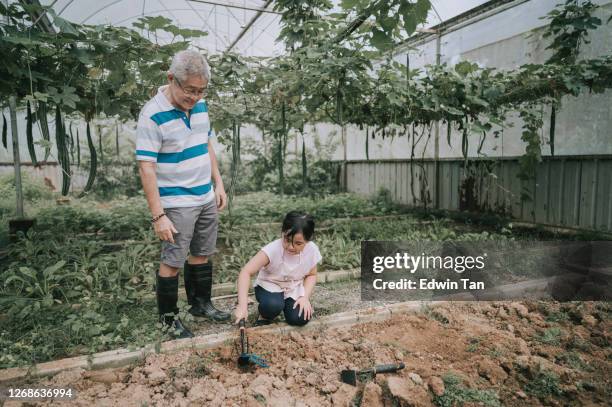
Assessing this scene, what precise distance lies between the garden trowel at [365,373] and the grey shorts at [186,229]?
1.15 meters

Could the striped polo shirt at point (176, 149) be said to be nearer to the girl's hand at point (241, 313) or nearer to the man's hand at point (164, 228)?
the man's hand at point (164, 228)

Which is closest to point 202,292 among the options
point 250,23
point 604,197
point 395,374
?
point 395,374

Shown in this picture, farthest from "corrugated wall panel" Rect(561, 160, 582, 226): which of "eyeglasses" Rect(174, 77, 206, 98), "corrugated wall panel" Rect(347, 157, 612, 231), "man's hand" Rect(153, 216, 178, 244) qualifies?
"man's hand" Rect(153, 216, 178, 244)

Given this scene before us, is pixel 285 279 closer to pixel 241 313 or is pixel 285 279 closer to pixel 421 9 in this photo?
pixel 241 313

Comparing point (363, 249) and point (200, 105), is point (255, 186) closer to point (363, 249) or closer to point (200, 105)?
point (363, 249)

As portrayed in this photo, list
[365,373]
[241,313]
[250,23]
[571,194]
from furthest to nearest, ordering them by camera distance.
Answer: [250,23], [571,194], [241,313], [365,373]

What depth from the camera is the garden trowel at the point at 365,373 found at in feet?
6.49

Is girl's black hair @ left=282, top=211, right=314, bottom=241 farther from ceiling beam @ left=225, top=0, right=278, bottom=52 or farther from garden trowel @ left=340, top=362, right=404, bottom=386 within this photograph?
ceiling beam @ left=225, top=0, right=278, bottom=52

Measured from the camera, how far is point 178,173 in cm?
241

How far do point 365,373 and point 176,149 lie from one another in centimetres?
162

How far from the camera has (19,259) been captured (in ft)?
12.5

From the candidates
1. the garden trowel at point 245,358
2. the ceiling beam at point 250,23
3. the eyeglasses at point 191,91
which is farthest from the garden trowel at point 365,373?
the ceiling beam at point 250,23

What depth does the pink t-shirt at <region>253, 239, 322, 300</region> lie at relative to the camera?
2.51 metres

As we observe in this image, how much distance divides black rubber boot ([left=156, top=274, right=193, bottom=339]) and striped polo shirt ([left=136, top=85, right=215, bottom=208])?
47 cm
